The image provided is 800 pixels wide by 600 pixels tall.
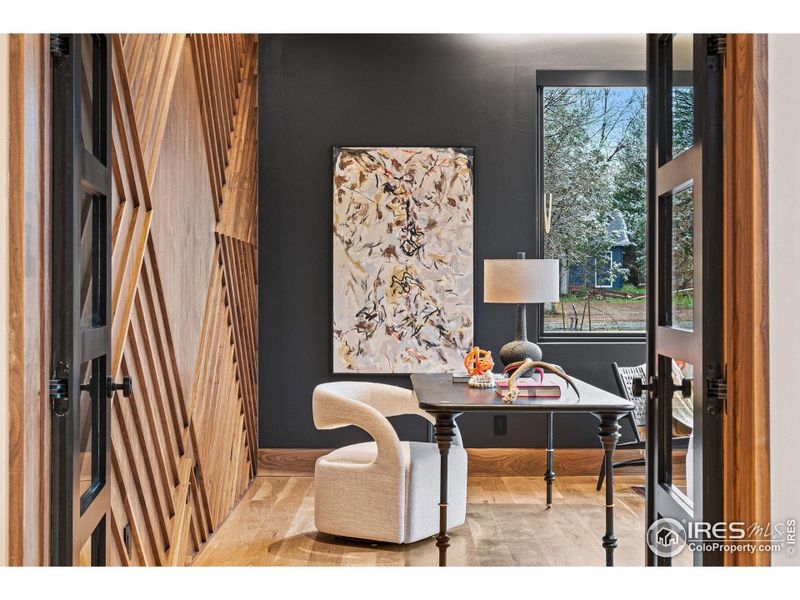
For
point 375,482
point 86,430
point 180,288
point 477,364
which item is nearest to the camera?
point 86,430

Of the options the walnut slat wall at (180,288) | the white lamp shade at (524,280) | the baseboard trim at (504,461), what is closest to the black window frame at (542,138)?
the baseboard trim at (504,461)

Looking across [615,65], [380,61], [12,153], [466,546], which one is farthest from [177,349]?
[615,65]

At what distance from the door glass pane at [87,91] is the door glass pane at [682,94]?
141 centimetres

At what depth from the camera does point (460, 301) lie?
504 cm

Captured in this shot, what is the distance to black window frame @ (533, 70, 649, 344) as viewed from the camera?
5074mm

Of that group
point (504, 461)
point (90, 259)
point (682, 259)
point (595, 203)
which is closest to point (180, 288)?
point (90, 259)

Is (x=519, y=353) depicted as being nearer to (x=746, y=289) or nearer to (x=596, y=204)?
(x=596, y=204)

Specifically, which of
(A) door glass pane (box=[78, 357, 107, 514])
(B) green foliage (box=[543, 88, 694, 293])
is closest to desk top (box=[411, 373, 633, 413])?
(A) door glass pane (box=[78, 357, 107, 514])

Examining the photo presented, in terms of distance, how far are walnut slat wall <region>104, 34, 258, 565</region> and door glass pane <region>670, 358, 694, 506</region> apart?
5.17ft

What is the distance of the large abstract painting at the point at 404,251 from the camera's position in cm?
501

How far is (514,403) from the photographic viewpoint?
309 centimetres
